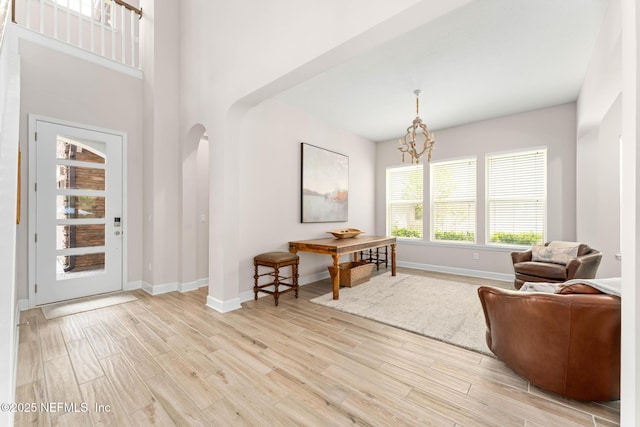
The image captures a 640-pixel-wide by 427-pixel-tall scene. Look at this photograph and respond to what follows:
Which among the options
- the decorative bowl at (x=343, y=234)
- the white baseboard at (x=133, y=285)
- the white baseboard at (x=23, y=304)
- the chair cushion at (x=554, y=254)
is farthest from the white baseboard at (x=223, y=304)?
the chair cushion at (x=554, y=254)

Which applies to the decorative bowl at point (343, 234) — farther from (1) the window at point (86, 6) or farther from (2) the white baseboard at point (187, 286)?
(1) the window at point (86, 6)

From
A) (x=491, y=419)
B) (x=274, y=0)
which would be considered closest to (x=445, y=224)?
(x=491, y=419)

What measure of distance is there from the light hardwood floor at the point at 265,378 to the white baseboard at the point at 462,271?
3.06 metres

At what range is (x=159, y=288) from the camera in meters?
3.77

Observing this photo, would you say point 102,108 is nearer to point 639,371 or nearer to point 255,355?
point 255,355

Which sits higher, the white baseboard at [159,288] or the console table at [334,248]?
the console table at [334,248]

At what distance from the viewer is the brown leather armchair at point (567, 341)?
1.57m

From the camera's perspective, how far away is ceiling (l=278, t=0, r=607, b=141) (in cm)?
231

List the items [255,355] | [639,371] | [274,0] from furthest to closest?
[274,0] < [255,355] < [639,371]

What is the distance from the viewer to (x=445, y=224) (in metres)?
5.41

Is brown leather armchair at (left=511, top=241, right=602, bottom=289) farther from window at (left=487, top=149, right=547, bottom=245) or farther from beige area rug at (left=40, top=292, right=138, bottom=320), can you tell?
beige area rug at (left=40, top=292, right=138, bottom=320)

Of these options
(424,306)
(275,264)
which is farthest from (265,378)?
(424,306)

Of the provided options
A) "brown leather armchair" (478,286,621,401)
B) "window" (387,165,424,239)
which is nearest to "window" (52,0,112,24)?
"window" (387,165,424,239)

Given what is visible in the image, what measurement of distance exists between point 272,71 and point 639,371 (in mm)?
3047
